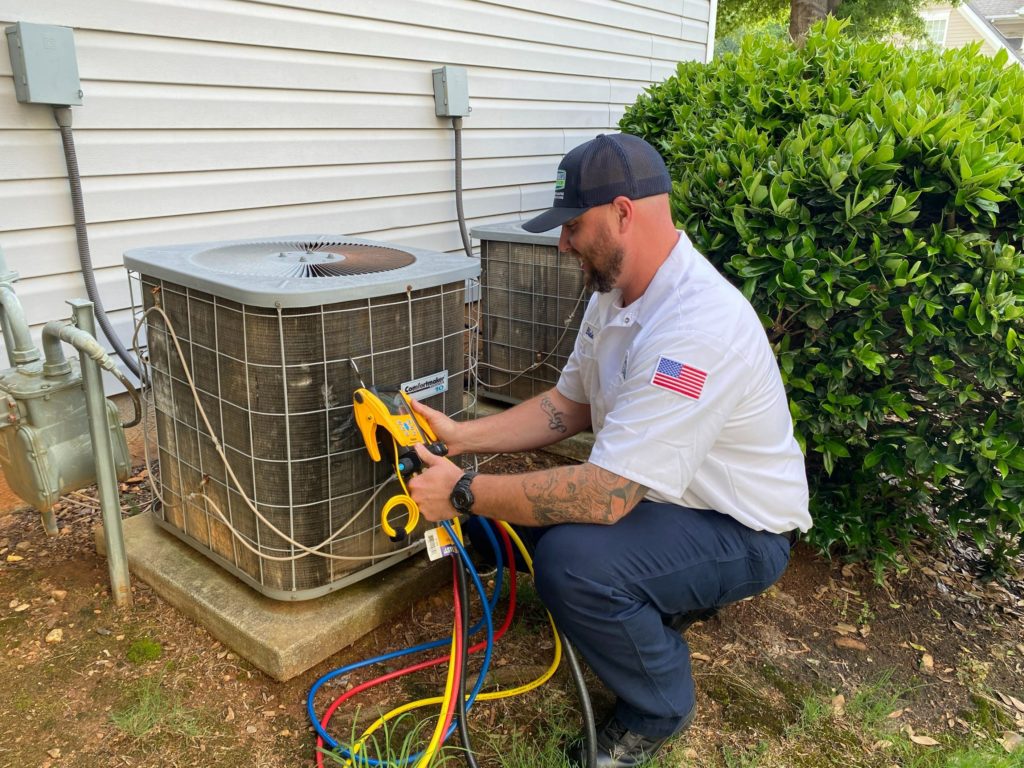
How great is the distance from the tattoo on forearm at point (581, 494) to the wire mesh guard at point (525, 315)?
4.95 feet

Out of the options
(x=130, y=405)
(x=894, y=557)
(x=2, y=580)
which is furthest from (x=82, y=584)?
(x=894, y=557)

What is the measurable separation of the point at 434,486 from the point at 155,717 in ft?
2.96

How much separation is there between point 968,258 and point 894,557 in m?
1.08

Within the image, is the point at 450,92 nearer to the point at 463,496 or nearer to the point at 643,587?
the point at 463,496

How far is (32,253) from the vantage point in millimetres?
2738

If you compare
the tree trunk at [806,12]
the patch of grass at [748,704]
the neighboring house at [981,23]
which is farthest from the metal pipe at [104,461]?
the neighboring house at [981,23]

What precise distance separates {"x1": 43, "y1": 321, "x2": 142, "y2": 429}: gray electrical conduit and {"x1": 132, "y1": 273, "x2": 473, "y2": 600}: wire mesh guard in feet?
0.68

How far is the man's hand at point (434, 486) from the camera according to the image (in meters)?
1.79

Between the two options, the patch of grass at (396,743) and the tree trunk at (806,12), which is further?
the tree trunk at (806,12)

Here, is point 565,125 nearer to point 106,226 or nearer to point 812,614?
point 106,226

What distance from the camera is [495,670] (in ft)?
6.89

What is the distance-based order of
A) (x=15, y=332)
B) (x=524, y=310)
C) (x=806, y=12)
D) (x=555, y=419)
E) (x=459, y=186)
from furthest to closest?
(x=806, y=12), (x=459, y=186), (x=524, y=310), (x=555, y=419), (x=15, y=332)

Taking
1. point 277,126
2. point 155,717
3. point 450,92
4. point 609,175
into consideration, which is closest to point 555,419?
point 609,175

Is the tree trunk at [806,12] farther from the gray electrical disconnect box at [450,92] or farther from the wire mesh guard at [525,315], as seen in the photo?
the wire mesh guard at [525,315]
